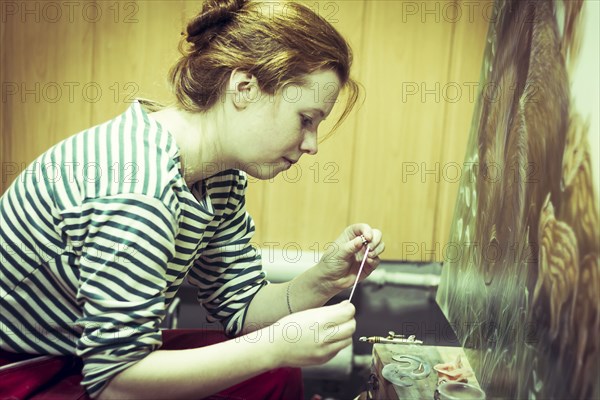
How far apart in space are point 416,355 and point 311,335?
38 cm

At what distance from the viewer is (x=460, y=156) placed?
1802 millimetres

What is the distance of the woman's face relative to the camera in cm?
112

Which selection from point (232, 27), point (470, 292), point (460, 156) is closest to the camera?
point (232, 27)

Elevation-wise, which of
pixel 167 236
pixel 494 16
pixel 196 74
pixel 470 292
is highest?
pixel 494 16

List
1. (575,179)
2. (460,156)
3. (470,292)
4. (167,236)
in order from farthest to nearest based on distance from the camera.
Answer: (460,156) → (470,292) → (167,236) → (575,179)

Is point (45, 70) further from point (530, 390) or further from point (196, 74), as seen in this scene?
point (530, 390)

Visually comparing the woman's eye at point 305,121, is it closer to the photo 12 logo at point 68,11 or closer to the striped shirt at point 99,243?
the striped shirt at point 99,243

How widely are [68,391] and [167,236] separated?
33cm

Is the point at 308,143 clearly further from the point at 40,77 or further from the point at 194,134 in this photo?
the point at 40,77

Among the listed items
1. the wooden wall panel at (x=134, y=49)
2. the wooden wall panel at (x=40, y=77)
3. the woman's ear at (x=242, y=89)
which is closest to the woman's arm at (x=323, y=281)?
the woman's ear at (x=242, y=89)

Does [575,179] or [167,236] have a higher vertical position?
[575,179]

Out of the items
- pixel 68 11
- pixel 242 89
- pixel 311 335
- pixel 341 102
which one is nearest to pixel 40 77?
pixel 68 11

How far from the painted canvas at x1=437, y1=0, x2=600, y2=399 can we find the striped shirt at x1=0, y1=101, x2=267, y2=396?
523 millimetres

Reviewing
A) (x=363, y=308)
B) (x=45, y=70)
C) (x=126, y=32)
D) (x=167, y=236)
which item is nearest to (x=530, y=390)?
(x=167, y=236)
